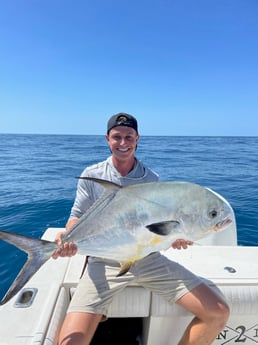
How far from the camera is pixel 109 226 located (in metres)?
1.65

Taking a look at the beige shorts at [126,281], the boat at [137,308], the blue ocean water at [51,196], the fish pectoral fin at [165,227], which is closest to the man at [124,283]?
the beige shorts at [126,281]

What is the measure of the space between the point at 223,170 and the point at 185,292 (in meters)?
12.1

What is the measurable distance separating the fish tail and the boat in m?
0.37

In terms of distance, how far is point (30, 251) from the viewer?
5.14 feet

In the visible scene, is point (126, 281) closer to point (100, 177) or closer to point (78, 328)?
point (78, 328)

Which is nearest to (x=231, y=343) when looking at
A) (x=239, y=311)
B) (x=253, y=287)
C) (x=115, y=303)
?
(x=239, y=311)

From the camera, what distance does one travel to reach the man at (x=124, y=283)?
1.83 metres

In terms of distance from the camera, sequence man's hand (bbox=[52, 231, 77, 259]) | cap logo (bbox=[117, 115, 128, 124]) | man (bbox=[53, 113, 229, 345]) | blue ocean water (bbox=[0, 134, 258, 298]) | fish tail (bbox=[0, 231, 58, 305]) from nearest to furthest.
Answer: fish tail (bbox=[0, 231, 58, 305]), man's hand (bbox=[52, 231, 77, 259]), man (bbox=[53, 113, 229, 345]), cap logo (bbox=[117, 115, 128, 124]), blue ocean water (bbox=[0, 134, 258, 298])

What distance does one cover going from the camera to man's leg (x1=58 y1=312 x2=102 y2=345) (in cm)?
172

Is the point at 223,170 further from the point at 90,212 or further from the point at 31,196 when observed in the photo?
the point at 90,212

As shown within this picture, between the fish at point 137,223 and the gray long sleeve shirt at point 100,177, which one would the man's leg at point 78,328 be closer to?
the fish at point 137,223

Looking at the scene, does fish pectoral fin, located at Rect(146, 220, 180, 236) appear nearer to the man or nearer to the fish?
the fish

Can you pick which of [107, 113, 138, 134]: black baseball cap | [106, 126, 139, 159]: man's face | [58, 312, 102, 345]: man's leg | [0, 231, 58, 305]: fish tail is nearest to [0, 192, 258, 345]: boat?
[58, 312, 102, 345]: man's leg

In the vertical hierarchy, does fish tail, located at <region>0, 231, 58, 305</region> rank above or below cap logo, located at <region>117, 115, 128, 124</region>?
below
